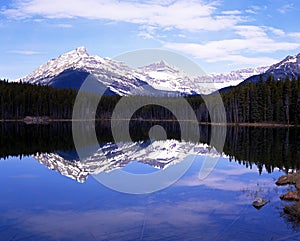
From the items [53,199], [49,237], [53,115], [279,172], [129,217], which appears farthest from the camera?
[53,115]

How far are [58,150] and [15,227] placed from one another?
33.8 metres

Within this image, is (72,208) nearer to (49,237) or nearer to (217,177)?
(49,237)

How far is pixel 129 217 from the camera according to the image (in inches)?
832

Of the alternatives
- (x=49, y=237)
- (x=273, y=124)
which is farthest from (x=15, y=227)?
(x=273, y=124)

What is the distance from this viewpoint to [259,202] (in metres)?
23.6

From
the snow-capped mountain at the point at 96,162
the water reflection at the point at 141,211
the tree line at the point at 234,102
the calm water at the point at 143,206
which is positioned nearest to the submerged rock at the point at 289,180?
the calm water at the point at 143,206

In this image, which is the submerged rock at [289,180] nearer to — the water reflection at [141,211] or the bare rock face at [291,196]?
the water reflection at [141,211]

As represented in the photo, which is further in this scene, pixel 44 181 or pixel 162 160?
pixel 162 160

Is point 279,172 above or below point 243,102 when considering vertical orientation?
below

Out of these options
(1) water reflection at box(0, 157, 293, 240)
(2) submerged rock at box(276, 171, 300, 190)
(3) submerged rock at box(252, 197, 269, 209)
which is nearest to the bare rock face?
(1) water reflection at box(0, 157, 293, 240)

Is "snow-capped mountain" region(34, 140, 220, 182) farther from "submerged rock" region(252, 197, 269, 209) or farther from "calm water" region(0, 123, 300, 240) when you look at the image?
"submerged rock" region(252, 197, 269, 209)

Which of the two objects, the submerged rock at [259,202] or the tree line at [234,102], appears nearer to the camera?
the submerged rock at [259,202]

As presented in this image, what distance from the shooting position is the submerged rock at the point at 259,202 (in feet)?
76.3

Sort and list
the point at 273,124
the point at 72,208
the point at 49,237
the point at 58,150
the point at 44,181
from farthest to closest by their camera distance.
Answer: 1. the point at 273,124
2. the point at 58,150
3. the point at 44,181
4. the point at 72,208
5. the point at 49,237
